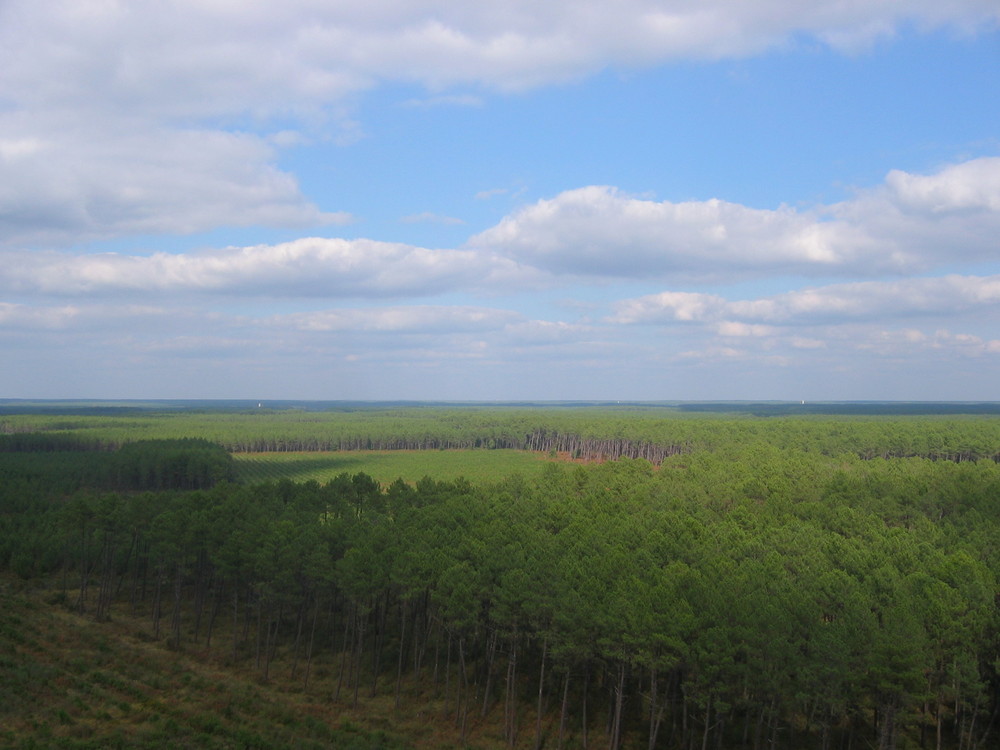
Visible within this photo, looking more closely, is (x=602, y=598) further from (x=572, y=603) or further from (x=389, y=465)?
(x=389, y=465)

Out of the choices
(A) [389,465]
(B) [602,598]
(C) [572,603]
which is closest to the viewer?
(C) [572,603]

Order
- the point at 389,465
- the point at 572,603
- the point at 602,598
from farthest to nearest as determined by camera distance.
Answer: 1. the point at 389,465
2. the point at 602,598
3. the point at 572,603

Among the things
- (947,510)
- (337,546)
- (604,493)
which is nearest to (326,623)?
(337,546)

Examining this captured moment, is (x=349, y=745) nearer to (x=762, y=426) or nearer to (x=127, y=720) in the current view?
(x=127, y=720)

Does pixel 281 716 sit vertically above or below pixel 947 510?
below

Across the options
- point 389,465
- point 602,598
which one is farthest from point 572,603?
point 389,465

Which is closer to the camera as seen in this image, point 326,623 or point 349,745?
point 349,745
